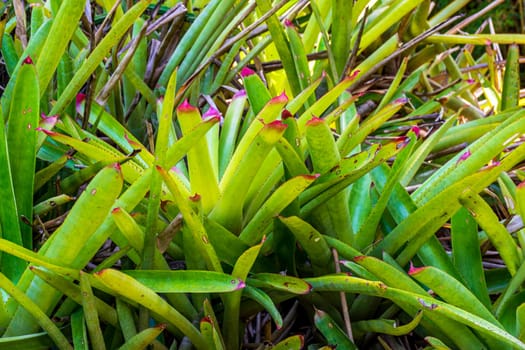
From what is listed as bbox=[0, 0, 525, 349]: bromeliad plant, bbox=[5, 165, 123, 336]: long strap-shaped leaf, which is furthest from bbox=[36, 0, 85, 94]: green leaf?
bbox=[5, 165, 123, 336]: long strap-shaped leaf

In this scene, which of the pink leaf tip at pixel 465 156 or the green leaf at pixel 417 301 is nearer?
the green leaf at pixel 417 301

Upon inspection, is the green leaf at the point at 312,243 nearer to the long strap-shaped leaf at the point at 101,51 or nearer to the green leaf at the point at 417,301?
the green leaf at the point at 417,301

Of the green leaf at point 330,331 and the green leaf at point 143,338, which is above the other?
the green leaf at point 143,338

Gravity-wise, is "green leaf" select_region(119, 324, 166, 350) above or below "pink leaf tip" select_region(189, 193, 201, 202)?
below

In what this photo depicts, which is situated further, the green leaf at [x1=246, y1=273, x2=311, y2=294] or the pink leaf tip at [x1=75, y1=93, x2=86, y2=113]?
the pink leaf tip at [x1=75, y1=93, x2=86, y2=113]

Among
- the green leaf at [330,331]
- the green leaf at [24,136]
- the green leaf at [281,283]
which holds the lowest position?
the green leaf at [330,331]

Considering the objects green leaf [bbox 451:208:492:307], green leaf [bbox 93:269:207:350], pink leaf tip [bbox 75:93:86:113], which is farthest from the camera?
pink leaf tip [bbox 75:93:86:113]

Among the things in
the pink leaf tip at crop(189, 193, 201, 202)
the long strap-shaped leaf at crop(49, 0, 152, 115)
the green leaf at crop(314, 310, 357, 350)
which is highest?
the long strap-shaped leaf at crop(49, 0, 152, 115)

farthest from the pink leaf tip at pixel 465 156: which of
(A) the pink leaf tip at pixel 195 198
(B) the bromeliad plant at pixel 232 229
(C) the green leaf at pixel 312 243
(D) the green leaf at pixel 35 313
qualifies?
(D) the green leaf at pixel 35 313

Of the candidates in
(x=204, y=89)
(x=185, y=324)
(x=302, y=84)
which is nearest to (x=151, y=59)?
(x=204, y=89)

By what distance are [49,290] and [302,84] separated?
1.35ft

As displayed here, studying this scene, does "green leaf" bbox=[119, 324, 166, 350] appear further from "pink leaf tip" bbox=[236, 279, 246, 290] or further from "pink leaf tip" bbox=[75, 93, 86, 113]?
"pink leaf tip" bbox=[75, 93, 86, 113]

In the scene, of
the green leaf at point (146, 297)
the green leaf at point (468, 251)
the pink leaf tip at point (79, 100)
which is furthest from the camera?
the pink leaf tip at point (79, 100)

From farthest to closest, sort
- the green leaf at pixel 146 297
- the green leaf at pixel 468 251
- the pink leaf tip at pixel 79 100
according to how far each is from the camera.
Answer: the pink leaf tip at pixel 79 100
the green leaf at pixel 468 251
the green leaf at pixel 146 297
